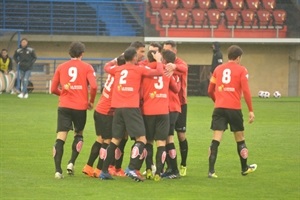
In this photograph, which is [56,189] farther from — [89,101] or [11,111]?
[11,111]

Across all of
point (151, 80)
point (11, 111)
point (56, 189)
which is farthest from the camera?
point (11, 111)

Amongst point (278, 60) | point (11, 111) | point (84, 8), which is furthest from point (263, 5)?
point (11, 111)

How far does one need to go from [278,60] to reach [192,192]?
35177 mm

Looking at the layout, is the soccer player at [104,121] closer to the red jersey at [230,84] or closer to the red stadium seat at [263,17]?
the red jersey at [230,84]

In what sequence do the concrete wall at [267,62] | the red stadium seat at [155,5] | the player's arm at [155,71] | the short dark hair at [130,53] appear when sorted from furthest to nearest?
the red stadium seat at [155,5] < the concrete wall at [267,62] < the short dark hair at [130,53] < the player's arm at [155,71]

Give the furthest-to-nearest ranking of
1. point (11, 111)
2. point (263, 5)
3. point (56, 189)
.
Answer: point (263, 5) < point (11, 111) < point (56, 189)

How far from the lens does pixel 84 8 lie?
4759 cm

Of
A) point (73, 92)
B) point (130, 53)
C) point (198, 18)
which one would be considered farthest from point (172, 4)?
point (130, 53)

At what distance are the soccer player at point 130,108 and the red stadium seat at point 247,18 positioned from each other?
3309cm

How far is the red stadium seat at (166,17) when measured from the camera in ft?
155

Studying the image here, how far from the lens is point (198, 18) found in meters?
47.8

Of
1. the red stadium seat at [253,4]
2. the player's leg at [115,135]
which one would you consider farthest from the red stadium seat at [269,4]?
the player's leg at [115,135]

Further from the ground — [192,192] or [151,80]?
[151,80]

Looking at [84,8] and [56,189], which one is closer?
[56,189]
